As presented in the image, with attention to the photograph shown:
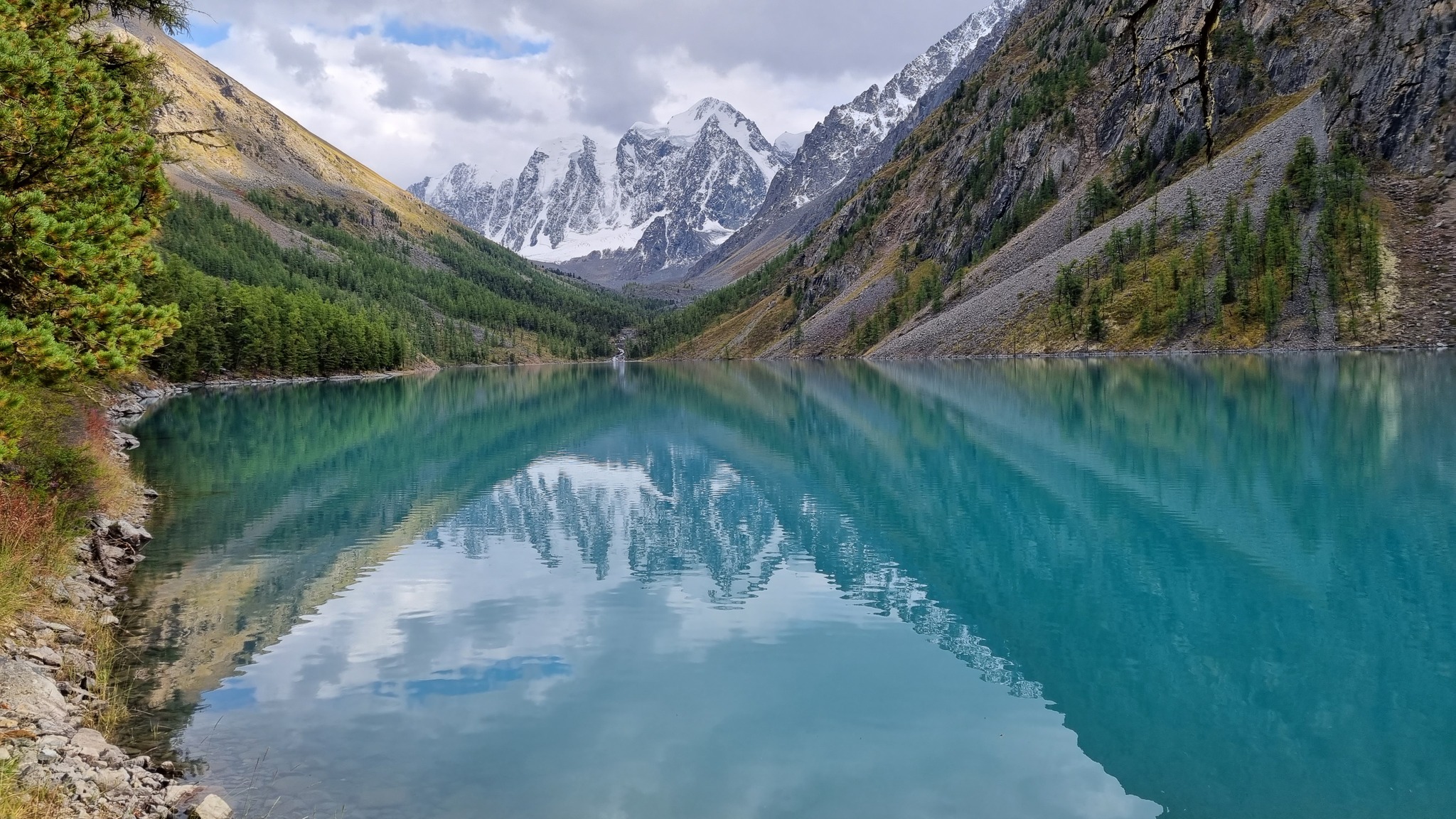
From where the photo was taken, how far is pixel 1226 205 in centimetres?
11069

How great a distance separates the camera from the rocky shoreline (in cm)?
926

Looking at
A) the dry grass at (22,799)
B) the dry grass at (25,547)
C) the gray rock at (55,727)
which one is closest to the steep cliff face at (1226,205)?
the dry grass at (25,547)

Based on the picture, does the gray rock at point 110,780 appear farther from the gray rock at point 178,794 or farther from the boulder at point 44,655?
the boulder at point 44,655

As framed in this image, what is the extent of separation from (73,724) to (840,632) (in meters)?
12.6

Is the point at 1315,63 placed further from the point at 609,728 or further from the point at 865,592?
the point at 609,728

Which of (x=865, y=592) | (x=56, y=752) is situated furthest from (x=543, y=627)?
(x=56, y=752)

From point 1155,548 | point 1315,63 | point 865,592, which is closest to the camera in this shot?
point 865,592

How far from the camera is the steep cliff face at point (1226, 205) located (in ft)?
312

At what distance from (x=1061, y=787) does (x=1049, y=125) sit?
17536cm

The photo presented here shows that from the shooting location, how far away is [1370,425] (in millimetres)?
38188

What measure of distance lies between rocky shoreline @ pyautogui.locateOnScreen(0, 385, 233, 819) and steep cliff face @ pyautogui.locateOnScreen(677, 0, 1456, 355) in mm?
75405

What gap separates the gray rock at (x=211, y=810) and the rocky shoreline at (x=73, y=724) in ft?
0.03

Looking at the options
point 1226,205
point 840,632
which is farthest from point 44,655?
point 1226,205

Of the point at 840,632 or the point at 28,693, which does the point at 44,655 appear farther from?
the point at 840,632
